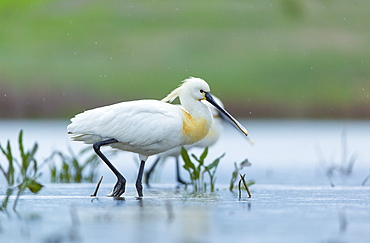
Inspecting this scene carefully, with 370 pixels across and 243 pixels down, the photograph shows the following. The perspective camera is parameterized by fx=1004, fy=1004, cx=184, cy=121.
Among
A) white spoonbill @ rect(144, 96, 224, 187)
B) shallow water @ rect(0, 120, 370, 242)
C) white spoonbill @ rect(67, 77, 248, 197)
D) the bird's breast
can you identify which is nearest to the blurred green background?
white spoonbill @ rect(144, 96, 224, 187)

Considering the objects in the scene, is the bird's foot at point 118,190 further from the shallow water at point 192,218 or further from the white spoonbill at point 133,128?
the shallow water at point 192,218

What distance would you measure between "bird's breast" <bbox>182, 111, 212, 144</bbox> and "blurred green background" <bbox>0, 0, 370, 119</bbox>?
2099 centimetres

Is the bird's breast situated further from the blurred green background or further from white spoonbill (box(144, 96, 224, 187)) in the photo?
the blurred green background

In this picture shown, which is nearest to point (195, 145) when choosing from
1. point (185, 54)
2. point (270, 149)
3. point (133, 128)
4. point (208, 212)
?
point (133, 128)

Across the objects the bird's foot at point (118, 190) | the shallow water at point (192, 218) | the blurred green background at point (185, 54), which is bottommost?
the shallow water at point (192, 218)

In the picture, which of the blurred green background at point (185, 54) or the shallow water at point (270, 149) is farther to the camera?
the blurred green background at point (185, 54)

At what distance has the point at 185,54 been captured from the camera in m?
36.3

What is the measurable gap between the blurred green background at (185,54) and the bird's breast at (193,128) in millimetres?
20990

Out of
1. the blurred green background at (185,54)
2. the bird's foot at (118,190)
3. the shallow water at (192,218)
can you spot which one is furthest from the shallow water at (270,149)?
the shallow water at (192,218)

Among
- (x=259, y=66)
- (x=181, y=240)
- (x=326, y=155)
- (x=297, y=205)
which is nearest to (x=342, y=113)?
(x=259, y=66)

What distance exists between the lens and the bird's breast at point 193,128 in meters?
10.7

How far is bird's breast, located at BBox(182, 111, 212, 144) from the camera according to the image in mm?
10656

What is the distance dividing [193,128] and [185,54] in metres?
25.7

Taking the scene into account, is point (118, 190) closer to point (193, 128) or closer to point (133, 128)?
point (133, 128)
